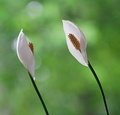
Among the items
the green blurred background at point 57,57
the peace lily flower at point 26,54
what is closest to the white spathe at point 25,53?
the peace lily flower at point 26,54

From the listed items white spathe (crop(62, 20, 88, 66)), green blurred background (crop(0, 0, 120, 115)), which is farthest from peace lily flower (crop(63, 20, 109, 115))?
green blurred background (crop(0, 0, 120, 115))

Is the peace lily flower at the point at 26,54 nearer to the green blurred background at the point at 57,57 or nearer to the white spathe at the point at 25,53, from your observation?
the white spathe at the point at 25,53

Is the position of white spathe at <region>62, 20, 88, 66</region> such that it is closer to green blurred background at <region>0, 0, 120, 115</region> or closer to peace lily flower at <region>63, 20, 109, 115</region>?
peace lily flower at <region>63, 20, 109, 115</region>

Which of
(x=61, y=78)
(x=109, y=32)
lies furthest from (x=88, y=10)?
(x=61, y=78)

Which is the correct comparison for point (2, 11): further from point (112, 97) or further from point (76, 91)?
point (112, 97)

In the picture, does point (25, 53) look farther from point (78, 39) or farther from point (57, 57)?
point (57, 57)
